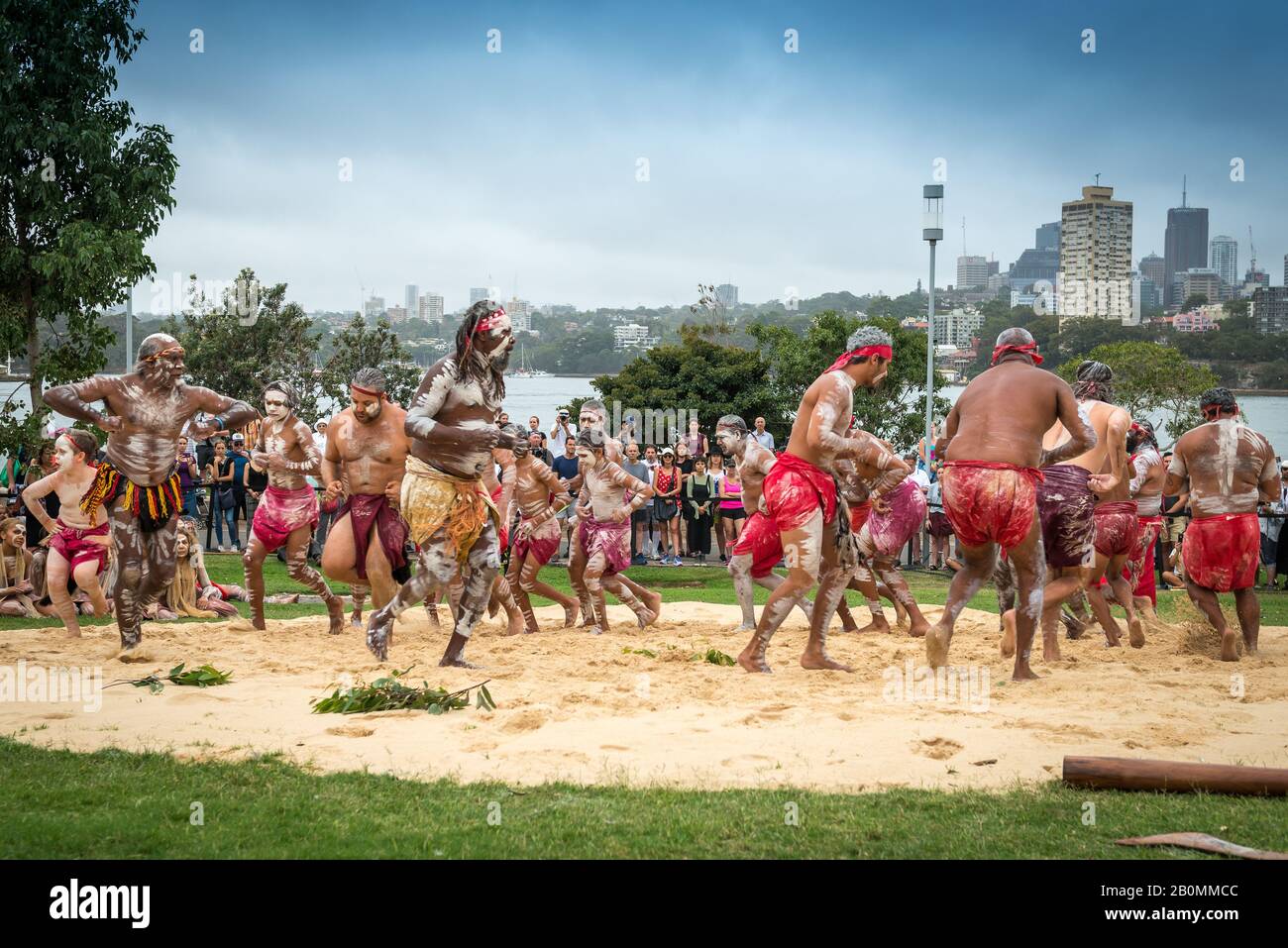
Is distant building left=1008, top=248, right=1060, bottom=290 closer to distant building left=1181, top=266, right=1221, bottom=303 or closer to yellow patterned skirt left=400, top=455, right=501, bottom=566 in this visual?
distant building left=1181, top=266, right=1221, bottom=303

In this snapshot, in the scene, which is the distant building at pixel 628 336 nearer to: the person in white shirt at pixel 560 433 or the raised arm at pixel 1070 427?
the person in white shirt at pixel 560 433

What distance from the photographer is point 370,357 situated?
30.1 metres

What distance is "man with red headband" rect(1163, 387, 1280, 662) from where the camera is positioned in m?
9.04

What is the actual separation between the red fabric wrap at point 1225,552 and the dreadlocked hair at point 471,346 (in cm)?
554

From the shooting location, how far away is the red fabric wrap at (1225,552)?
9008 mm

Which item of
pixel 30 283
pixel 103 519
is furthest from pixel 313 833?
pixel 30 283

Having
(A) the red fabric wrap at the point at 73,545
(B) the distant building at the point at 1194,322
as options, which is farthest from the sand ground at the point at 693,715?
(B) the distant building at the point at 1194,322

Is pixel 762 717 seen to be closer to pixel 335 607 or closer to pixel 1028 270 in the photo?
pixel 335 607

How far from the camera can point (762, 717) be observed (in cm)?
675

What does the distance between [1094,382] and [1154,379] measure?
26.2m

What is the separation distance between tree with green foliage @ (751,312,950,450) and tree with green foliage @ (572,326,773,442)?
2.43 feet

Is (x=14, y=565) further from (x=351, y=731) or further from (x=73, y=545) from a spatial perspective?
(x=351, y=731)

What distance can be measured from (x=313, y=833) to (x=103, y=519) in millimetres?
6935
